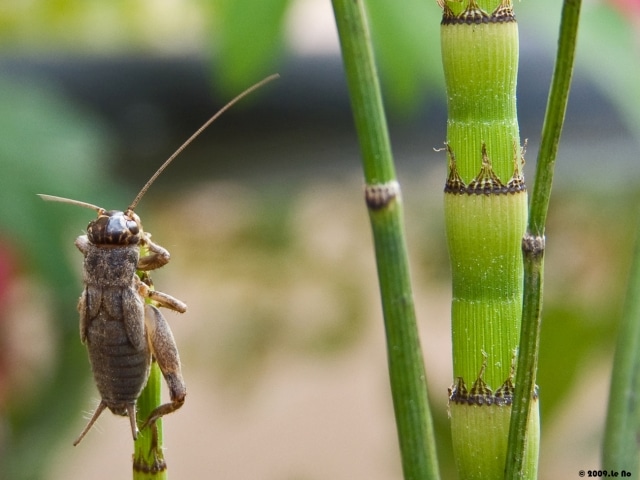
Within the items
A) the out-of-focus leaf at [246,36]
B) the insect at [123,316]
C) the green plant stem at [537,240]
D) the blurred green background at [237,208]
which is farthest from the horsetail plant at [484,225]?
the blurred green background at [237,208]

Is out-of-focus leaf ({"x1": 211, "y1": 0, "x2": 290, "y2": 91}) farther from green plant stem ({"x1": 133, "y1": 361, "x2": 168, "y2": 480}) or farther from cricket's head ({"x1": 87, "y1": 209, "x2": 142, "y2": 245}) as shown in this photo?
green plant stem ({"x1": 133, "y1": 361, "x2": 168, "y2": 480})

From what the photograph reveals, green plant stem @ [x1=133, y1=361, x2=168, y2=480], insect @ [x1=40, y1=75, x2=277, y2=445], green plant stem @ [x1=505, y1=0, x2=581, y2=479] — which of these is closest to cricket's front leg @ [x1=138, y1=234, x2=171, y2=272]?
insect @ [x1=40, y1=75, x2=277, y2=445]

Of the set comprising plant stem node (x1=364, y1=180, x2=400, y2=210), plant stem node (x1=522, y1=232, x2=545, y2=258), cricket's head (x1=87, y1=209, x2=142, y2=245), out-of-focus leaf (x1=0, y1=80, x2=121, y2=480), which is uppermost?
out-of-focus leaf (x1=0, y1=80, x2=121, y2=480)

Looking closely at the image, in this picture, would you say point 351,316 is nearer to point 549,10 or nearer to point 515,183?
point 549,10

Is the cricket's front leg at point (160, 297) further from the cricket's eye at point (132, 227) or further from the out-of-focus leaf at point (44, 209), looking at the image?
the out-of-focus leaf at point (44, 209)

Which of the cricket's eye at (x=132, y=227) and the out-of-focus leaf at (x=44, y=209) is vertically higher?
the out-of-focus leaf at (x=44, y=209)

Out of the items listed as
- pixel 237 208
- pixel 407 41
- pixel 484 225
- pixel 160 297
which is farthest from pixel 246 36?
pixel 237 208
